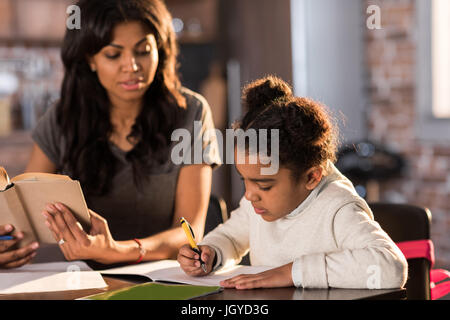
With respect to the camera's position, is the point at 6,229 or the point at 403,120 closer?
the point at 6,229

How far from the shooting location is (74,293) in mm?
1061

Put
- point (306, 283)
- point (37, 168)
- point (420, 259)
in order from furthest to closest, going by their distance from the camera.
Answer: point (37, 168)
point (420, 259)
point (306, 283)

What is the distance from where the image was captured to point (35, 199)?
1.18 meters

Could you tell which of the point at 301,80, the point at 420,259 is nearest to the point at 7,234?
the point at 420,259

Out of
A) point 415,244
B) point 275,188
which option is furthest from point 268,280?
point 415,244

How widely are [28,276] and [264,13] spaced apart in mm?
2583

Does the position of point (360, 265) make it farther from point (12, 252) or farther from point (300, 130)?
point (12, 252)

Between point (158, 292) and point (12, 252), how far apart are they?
422mm

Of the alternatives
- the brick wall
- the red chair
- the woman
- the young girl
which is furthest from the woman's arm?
the brick wall

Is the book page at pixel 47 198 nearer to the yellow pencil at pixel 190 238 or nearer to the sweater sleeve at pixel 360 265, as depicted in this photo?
the yellow pencil at pixel 190 238

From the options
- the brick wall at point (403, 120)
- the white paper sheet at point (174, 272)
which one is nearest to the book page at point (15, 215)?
the white paper sheet at point (174, 272)

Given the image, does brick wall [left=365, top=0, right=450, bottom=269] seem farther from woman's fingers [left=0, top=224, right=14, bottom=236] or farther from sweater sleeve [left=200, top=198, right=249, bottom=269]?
woman's fingers [left=0, top=224, right=14, bottom=236]

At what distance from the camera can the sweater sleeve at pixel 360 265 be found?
0.98 metres
